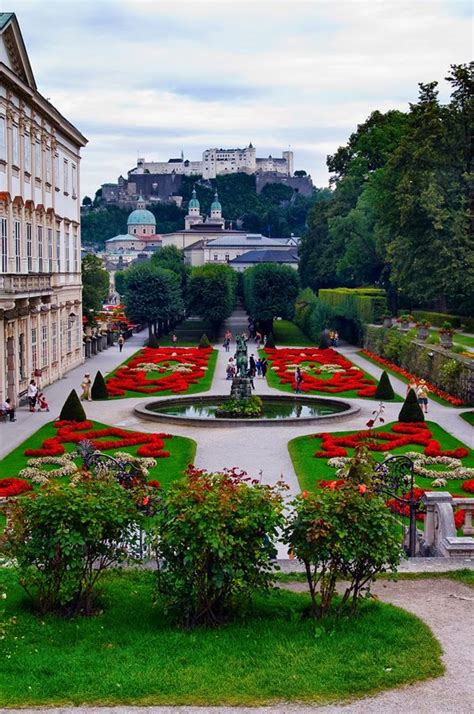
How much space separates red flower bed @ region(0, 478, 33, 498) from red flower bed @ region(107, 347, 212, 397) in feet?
57.4

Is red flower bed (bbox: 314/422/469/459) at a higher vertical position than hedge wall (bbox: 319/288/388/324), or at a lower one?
lower

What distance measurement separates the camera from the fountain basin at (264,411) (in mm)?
32031

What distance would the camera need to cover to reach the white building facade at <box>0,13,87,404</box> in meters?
34.5

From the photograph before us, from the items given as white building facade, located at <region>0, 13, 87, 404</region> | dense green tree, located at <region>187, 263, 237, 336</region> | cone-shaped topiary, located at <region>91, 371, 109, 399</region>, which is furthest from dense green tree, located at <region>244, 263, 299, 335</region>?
cone-shaped topiary, located at <region>91, 371, 109, 399</region>

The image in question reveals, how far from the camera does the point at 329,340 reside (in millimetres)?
66250

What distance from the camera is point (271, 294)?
7381 cm

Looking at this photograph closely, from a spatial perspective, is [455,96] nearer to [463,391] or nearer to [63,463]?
[463,391]

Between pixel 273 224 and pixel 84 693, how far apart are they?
183595 millimetres

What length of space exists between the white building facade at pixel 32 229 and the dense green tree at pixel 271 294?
Result: 75.6 ft

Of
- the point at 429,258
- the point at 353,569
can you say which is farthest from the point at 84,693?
the point at 429,258

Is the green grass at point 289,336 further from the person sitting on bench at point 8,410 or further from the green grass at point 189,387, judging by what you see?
the person sitting on bench at point 8,410

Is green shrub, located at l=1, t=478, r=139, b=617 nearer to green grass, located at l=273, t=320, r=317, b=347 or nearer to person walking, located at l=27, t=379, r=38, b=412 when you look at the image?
person walking, located at l=27, t=379, r=38, b=412

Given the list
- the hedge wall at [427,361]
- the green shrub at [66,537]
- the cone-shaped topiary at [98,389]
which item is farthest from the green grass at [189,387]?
the green shrub at [66,537]

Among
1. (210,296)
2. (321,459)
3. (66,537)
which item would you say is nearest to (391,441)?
(321,459)
